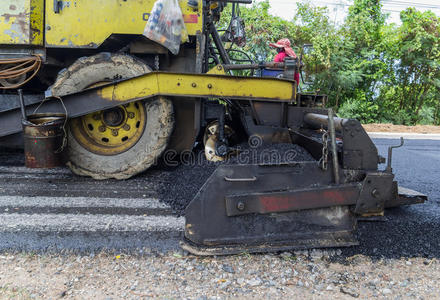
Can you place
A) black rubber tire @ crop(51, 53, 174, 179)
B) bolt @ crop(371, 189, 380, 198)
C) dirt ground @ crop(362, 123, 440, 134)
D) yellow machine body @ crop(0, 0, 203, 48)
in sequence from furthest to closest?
1. dirt ground @ crop(362, 123, 440, 134)
2. black rubber tire @ crop(51, 53, 174, 179)
3. yellow machine body @ crop(0, 0, 203, 48)
4. bolt @ crop(371, 189, 380, 198)

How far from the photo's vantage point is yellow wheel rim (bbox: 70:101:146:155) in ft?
13.8

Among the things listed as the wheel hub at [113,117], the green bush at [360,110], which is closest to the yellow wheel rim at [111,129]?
the wheel hub at [113,117]

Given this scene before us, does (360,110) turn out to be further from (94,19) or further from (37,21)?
(37,21)

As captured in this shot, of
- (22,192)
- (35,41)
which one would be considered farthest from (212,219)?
(35,41)

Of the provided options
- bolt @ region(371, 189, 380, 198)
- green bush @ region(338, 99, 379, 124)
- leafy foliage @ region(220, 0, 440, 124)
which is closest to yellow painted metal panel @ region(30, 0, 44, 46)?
bolt @ region(371, 189, 380, 198)

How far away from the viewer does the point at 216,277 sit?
2.31m

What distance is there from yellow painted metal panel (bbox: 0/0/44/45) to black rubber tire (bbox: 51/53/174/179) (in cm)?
56

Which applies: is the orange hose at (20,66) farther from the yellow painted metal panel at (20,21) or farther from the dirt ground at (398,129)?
the dirt ground at (398,129)

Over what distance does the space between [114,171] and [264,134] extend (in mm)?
1843

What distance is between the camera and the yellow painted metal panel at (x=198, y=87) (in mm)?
3814

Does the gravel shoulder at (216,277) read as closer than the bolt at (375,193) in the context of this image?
Yes

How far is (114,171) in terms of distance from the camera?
415 cm

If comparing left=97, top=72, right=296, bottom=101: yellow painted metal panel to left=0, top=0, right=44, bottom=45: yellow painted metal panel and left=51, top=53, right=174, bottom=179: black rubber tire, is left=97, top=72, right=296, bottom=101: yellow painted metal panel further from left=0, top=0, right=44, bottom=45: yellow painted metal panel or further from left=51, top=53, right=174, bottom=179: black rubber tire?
left=0, top=0, right=44, bottom=45: yellow painted metal panel

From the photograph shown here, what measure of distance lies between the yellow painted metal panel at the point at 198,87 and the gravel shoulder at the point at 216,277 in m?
1.89
